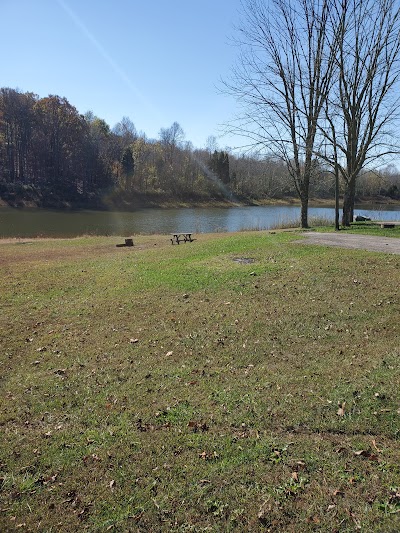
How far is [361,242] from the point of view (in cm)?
1255

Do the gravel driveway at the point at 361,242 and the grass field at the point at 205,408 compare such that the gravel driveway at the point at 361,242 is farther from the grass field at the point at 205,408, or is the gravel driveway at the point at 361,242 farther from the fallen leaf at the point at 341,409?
the fallen leaf at the point at 341,409

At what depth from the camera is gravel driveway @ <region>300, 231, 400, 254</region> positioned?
11.2 m

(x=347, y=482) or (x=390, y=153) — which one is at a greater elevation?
(x=390, y=153)

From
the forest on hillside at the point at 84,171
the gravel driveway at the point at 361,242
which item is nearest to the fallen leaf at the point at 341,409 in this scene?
the gravel driveway at the point at 361,242

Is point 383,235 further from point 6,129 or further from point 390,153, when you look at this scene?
point 6,129

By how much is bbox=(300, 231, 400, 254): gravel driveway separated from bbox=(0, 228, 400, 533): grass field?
3627mm

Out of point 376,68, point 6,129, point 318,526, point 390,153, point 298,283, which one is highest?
point 6,129

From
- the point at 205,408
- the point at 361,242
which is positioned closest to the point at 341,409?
the point at 205,408

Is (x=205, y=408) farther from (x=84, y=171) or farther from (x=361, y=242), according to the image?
(x=84, y=171)

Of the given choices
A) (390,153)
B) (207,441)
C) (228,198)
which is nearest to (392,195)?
(228,198)

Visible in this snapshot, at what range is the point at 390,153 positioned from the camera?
17.6 metres

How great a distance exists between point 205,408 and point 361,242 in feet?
34.4

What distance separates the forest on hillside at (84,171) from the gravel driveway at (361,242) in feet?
146

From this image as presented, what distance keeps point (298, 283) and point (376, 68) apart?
1440cm
